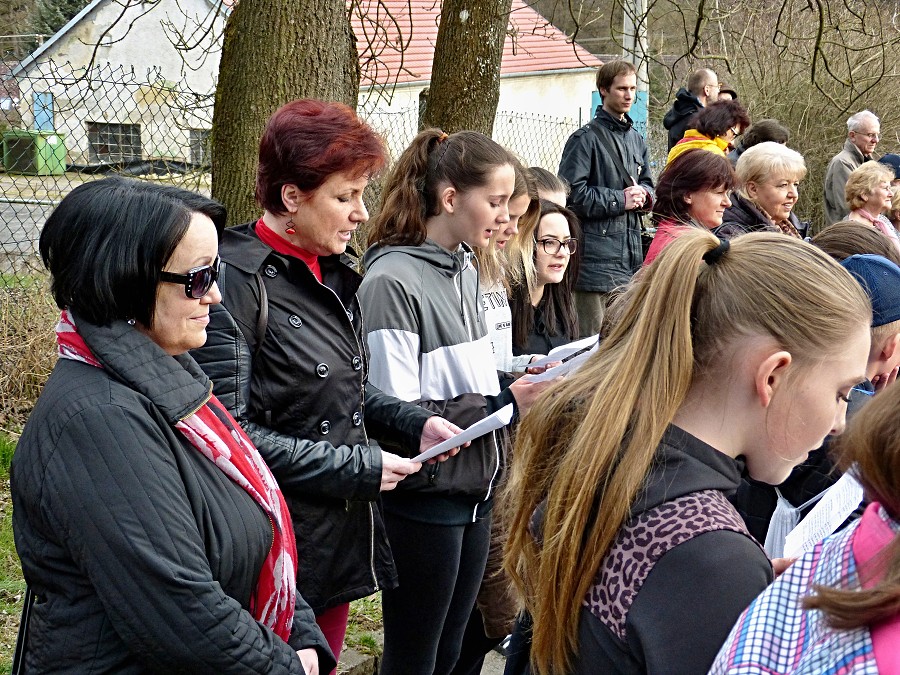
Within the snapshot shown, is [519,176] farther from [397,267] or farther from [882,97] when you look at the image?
[882,97]

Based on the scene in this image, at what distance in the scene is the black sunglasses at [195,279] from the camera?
188cm

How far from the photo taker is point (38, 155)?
22.3 feet

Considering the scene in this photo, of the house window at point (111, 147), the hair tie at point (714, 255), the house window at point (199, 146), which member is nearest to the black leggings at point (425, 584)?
the hair tie at point (714, 255)

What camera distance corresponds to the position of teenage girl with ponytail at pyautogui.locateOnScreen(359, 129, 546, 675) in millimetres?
2783

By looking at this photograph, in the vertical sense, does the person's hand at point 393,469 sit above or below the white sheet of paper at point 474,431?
below

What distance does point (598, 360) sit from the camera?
161cm

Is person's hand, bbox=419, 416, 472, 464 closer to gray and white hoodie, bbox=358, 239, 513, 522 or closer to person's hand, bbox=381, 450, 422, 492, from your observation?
gray and white hoodie, bbox=358, 239, 513, 522

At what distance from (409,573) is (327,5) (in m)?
2.60

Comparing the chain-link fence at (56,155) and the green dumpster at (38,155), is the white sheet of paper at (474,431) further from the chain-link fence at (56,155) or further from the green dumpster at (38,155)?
the green dumpster at (38,155)

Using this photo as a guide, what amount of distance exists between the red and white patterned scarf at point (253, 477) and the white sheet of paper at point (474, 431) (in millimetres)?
508

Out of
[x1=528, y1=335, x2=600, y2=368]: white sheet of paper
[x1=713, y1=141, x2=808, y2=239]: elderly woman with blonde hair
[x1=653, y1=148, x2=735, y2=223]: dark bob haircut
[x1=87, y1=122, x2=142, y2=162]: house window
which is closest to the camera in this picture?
[x1=528, y1=335, x2=600, y2=368]: white sheet of paper

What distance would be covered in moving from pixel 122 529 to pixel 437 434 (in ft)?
3.70

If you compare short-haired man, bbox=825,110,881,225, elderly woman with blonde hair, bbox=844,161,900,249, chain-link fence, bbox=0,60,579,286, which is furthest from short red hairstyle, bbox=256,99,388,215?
short-haired man, bbox=825,110,881,225

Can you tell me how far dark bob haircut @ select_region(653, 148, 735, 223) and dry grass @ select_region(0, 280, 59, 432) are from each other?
3.60m
